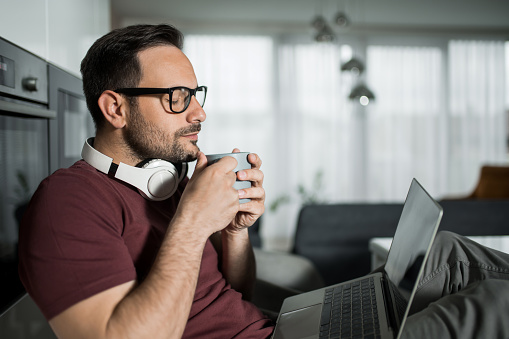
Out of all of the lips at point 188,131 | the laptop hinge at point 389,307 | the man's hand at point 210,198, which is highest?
the lips at point 188,131

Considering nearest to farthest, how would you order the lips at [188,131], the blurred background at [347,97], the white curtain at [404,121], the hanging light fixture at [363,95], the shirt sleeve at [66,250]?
the shirt sleeve at [66,250], the lips at [188,131], the hanging light fixture at [363,95], the blurred background at [347,97], the white curtain at [404,121]

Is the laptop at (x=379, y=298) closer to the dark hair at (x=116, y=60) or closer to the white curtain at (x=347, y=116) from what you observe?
the dark hair at (x=116, y=60)

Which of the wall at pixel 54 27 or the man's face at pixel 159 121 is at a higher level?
the wall at pixel 54 27

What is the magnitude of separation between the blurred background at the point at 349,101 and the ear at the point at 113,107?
161 inches

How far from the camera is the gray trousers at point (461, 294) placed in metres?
0.79

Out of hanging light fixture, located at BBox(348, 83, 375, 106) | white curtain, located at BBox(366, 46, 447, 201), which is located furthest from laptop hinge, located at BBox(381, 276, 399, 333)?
white curtain, located at BBox(366, 46, 447, 201)

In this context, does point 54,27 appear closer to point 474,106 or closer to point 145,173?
point 145,173

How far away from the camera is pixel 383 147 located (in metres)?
5.66

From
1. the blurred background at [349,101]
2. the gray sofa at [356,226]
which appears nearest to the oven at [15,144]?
the gray sofa at [356,226]

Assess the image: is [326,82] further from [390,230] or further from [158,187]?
[158,187]

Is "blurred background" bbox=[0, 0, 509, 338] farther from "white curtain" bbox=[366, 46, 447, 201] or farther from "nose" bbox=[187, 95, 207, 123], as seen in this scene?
"nose" bbox=[187, 95, 207, 123]

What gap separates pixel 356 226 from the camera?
2096mm

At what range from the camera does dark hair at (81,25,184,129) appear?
1083 mm

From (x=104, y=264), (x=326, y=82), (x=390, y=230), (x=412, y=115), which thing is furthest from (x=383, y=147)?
(x=104, y=264)
